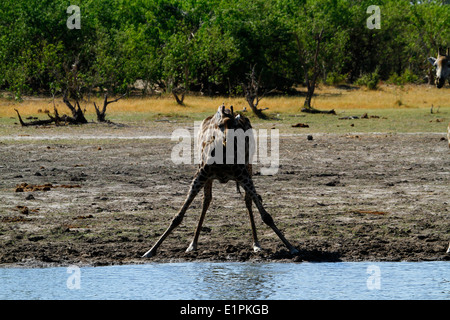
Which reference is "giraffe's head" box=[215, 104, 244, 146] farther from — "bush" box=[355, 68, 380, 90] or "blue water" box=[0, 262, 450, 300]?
"bush" box=[355, 68, 380, 90]

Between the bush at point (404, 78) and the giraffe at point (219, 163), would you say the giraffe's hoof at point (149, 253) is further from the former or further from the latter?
the bush at point (404, 78)

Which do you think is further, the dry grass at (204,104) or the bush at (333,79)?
the bush at (333,79)

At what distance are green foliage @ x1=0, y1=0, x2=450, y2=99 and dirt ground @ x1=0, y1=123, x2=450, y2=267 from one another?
16335 mm

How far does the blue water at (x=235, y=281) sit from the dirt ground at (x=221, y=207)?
0.29 metres

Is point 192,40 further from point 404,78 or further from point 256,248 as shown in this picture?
point 256,248

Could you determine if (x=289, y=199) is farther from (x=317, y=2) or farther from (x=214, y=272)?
(x=317, y=2)

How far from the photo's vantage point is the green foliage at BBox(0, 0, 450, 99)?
3500 centimetres

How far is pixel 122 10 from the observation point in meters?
49.8

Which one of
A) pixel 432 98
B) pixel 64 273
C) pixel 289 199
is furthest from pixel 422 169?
pixel 432 98

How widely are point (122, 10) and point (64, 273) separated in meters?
44.2

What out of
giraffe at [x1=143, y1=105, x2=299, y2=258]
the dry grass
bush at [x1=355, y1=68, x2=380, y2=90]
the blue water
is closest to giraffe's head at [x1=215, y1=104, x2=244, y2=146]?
giraffe at [x1=143, y1=105, x2=299, y2=258]

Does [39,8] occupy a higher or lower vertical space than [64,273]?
higher

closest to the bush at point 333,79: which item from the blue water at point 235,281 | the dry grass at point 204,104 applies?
the dry grass at point 204,104

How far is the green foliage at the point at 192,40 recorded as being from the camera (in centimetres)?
3500
